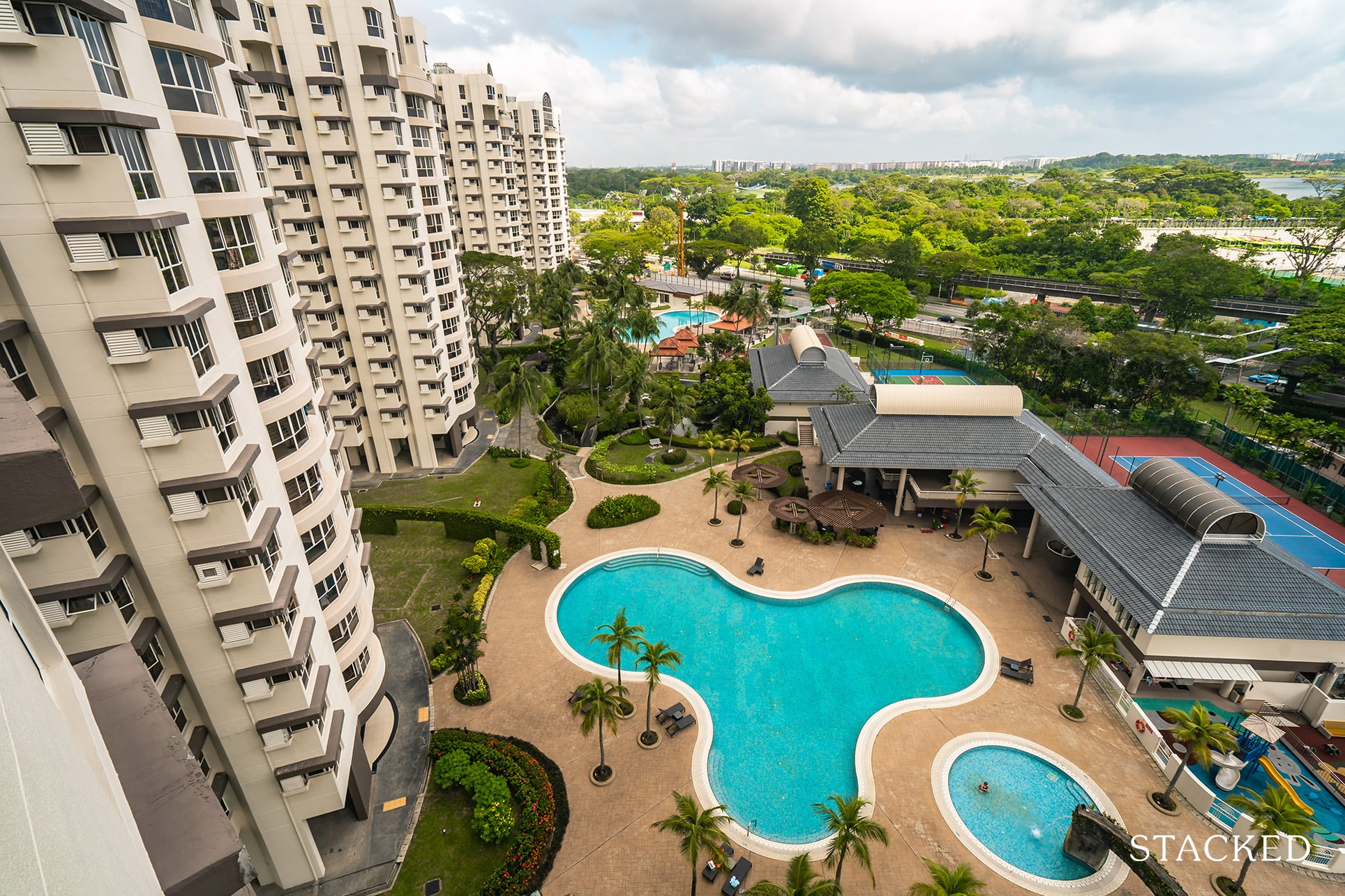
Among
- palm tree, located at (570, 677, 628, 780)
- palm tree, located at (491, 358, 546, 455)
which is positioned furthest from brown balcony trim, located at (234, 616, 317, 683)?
palm tree, located at (491, 358, 546, 455)

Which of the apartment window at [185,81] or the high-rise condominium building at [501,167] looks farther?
the high-rise condominium building at [501,167]

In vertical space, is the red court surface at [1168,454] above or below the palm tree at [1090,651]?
below

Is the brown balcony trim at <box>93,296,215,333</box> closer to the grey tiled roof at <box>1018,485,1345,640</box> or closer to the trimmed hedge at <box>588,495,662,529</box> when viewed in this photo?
the trimmed hedge at <box>588,495,662,529</box>

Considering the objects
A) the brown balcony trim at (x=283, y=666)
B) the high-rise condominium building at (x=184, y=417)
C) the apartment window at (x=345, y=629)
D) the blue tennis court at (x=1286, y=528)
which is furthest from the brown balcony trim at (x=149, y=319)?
the blue tennis court at (x=1286, y=528)

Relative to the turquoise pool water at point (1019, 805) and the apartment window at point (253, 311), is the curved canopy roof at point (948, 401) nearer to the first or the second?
the turquoise pool water at point (1019, 805)

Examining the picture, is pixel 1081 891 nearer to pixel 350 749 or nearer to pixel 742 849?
pixel 742 849

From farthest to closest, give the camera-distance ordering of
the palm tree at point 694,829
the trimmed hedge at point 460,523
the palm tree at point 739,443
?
the palm tree at point 739,443
the trimmed hedge at point 460,523
the palm tree at point 694,829
